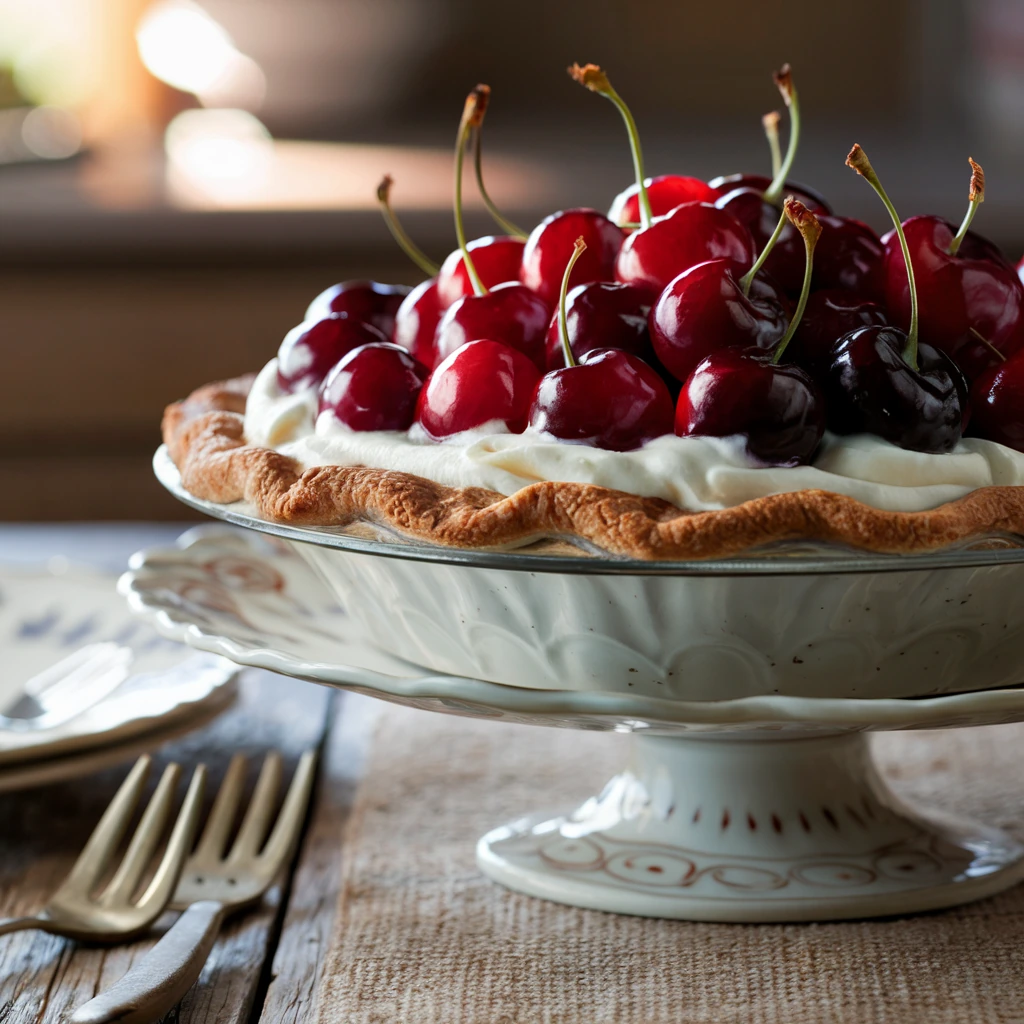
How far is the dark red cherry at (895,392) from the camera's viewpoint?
0.70 metres

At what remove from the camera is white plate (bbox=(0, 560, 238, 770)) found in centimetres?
91

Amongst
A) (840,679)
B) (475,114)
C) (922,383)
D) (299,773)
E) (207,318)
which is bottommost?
(207,318)

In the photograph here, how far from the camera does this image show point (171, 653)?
3.51ft

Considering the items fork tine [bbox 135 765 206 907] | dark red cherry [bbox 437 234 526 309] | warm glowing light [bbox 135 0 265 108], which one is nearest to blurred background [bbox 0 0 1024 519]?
warm glowing light [bbox 135 0 265 108]

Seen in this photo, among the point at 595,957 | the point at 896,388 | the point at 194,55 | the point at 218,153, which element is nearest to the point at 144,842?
the point at 595,957

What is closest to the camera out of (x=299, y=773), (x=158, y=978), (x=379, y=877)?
(x=158, y=978)

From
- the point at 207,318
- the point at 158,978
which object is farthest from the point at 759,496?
the point at 207,318

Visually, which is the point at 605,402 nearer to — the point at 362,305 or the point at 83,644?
the point at 362,305

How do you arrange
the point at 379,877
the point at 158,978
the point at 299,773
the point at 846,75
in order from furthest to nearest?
the point at 846,75 → the point at 299,773 → the point at 379,877 → the point at 158,978

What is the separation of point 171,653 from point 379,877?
321 mm

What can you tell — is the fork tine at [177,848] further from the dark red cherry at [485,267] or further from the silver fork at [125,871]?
the dark red cherry at [485,267]

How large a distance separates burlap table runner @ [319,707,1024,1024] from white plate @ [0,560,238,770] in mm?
150

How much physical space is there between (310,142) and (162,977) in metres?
3.18

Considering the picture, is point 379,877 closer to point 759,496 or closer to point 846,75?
point 759,496
